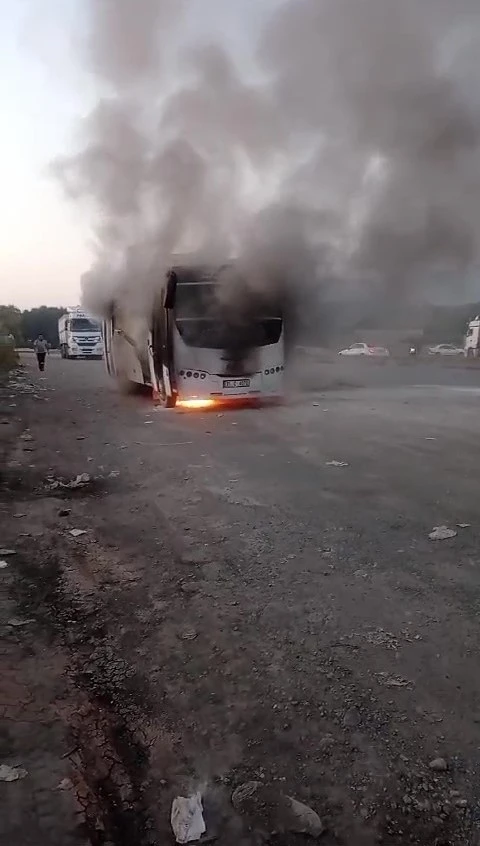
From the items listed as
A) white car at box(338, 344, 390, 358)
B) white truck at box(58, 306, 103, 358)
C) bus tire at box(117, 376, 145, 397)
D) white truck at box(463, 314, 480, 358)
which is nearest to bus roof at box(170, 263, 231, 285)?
bus tire at box(117, 376, 145, 397)

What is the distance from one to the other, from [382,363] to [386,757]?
76.6 feet

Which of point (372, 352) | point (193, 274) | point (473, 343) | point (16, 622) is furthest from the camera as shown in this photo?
point (473, 343)

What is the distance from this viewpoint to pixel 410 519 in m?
4.33

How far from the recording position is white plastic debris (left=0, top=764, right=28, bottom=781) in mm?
1954

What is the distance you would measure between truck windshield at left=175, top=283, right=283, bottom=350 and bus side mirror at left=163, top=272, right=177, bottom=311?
0.21 feet

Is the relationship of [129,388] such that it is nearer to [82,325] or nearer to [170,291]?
[170,291]

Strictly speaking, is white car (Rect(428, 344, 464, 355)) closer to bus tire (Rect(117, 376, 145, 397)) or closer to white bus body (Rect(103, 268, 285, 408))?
bus tire (Rect(117, 376, 145, 397))

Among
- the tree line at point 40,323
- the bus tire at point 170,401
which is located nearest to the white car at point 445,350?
the bus tire at point 170,401

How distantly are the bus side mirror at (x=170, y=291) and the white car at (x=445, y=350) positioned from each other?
18172 millimetres

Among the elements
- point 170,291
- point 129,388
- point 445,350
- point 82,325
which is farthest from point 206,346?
point 82,325

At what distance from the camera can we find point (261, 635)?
2.76 m

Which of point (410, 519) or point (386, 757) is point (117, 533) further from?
point (386, 757)

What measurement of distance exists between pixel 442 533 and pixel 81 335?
101ft

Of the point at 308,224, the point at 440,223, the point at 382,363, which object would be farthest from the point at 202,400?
the point at 382,363
